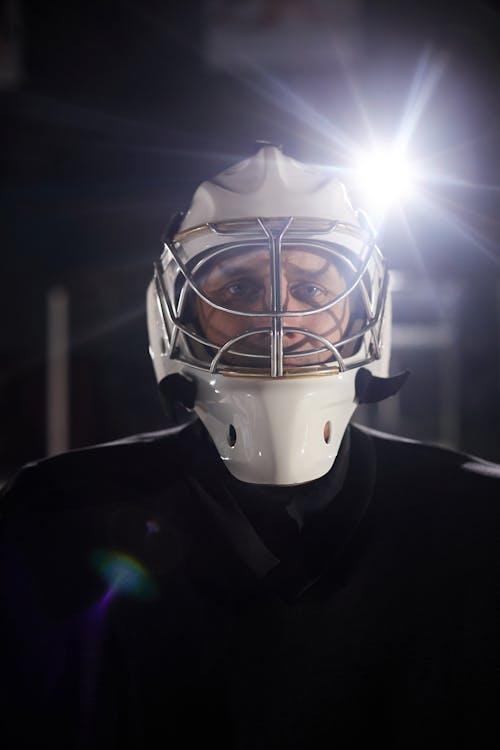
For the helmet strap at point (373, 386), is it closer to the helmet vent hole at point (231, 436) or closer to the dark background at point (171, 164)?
the helmet vent hole at point (231, 436)

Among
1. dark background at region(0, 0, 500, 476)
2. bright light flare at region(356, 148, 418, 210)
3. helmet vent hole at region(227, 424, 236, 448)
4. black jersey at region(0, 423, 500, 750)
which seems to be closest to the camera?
black jersey at region(0, 423, 500, 750)

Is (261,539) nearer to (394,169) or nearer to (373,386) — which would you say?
(373,386)

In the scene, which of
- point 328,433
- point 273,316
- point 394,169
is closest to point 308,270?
point 273,316

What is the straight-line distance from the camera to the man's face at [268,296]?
3.18 ft

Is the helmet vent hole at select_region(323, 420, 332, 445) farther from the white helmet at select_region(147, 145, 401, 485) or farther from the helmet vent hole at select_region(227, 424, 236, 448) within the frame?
the helmet vent hole at select_region(227, 424, 236, 448)

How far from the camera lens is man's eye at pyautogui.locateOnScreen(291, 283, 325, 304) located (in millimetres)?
997

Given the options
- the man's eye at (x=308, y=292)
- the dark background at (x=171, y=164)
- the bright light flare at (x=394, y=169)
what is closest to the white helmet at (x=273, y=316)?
the man's eye at (x=308, y=292)

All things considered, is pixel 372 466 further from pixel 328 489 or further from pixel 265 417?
pixel 265 417

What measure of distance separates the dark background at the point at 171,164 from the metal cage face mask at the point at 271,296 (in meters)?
1.80

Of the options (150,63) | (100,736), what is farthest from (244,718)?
(150,63)

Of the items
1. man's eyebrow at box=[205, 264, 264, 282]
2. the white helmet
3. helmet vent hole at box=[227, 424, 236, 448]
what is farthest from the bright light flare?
helmet vent hole at box=[227, 424, 236, 448]

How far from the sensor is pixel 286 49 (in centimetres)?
287

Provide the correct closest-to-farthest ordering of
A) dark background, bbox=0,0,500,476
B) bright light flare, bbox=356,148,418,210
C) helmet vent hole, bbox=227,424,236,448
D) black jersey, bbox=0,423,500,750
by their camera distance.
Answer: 1. black jersey, bbox=0,423,500,750
2. helmet vent hole, bbox=227,424,236,448
3. bright light flare, bbox=356,148,418,210
4. dark background, bbox=0,0,500,476

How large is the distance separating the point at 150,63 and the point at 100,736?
2.81 m
